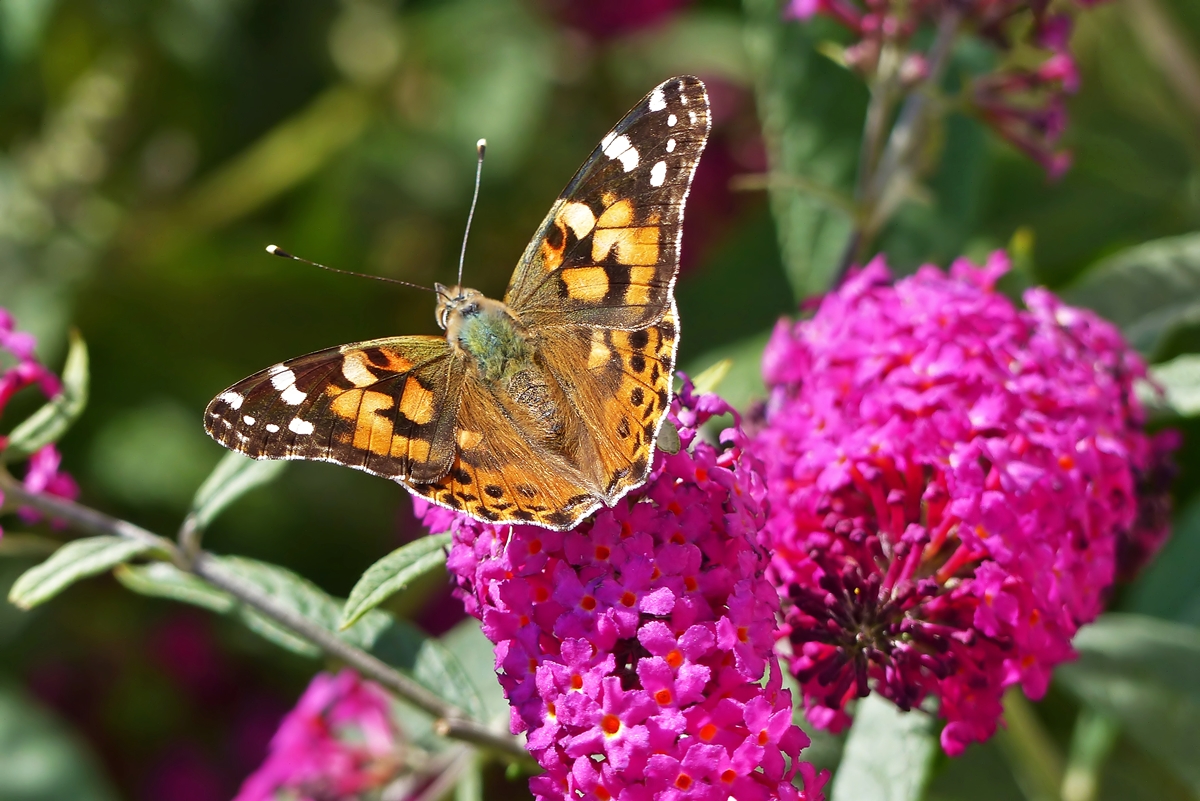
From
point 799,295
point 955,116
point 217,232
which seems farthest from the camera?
point 217,232

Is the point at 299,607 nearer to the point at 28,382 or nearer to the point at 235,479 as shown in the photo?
the point at 235,479

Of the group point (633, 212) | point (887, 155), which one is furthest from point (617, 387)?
point (887, 155)

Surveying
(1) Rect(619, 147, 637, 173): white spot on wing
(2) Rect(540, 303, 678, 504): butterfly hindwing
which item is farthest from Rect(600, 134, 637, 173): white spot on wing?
(2) Rect(540, 303, 678, 504): butterfly hindwing

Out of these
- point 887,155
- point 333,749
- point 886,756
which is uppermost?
point 887,155

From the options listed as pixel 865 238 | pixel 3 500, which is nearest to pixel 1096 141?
pixel 865 238

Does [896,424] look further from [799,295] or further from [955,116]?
[955,116]
